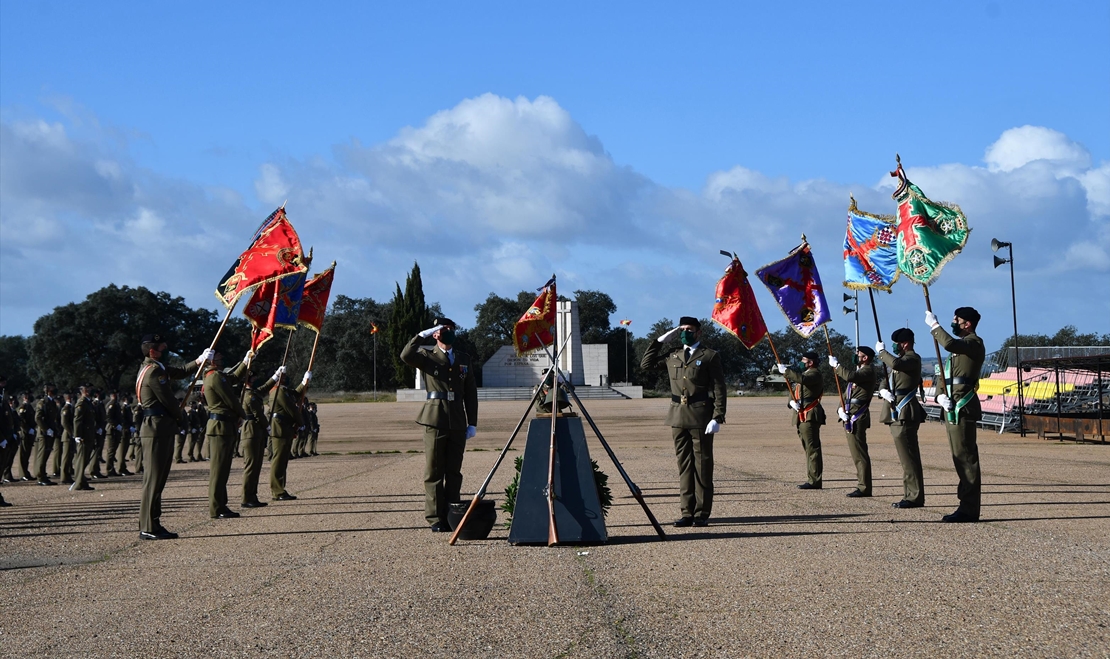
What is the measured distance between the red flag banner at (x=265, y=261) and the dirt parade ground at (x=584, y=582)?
273cm

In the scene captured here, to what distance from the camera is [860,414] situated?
13266 millimetres

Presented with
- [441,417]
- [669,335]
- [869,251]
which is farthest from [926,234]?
[441,417]

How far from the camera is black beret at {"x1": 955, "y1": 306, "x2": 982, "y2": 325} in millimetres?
10711

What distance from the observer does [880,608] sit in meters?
6.12

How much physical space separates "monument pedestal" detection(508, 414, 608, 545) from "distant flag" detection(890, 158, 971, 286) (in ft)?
16.5

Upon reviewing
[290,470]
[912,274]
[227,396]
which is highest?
[912,274]

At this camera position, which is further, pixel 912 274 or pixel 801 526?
pixel 912 274

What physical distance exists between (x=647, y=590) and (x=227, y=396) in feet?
23.3

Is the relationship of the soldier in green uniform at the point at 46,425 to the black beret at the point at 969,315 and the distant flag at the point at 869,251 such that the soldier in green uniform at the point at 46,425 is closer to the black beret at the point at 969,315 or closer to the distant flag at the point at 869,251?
the distant flag at the point at 869,251

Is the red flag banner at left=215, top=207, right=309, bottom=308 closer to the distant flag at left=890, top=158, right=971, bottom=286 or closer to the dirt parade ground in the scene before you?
the dirt parade ground

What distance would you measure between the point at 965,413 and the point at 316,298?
31.7 ft

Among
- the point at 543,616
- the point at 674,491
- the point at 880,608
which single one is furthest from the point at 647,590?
the point at 674,491

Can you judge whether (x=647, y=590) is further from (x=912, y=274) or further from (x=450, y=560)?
(x=912, y=274)

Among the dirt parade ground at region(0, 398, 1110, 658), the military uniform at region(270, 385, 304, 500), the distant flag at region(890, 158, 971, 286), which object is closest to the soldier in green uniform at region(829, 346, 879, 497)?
the dirt parade ground at region(0, 398, 1110, 658)
